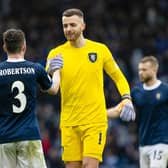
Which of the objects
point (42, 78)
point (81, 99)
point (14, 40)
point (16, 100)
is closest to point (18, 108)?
point (16, 100)

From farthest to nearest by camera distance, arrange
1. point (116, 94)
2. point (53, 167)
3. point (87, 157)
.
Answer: point (116, 94)
point (53, 167)
point (87, 157)

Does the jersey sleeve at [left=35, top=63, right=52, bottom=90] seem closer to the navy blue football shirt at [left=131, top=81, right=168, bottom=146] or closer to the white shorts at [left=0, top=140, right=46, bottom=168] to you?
the white shorts at [left=0, top=140, right=46, bottom=168]

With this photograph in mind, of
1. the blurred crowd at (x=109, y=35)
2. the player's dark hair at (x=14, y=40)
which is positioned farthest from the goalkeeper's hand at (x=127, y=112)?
→ the blurred crowd at (x=109, y=35)

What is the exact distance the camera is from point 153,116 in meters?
12.4

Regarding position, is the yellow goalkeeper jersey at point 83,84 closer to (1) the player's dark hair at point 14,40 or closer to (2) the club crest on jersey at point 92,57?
(2) the club crest on jersey at point 92,57

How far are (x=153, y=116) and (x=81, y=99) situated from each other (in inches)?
77.4

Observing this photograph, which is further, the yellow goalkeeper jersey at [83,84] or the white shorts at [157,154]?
the white shorts at [157,154]

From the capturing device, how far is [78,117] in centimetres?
1069

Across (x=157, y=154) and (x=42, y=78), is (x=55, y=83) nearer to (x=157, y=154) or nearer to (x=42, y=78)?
(x=42, y=78)

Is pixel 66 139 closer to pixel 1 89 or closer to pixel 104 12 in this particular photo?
pixel 1 89

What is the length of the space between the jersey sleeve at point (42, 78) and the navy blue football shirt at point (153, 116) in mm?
2998

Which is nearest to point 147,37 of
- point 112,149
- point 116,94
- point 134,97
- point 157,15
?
point 157,15

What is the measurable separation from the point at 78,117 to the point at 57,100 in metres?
8.95

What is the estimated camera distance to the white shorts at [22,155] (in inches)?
372
